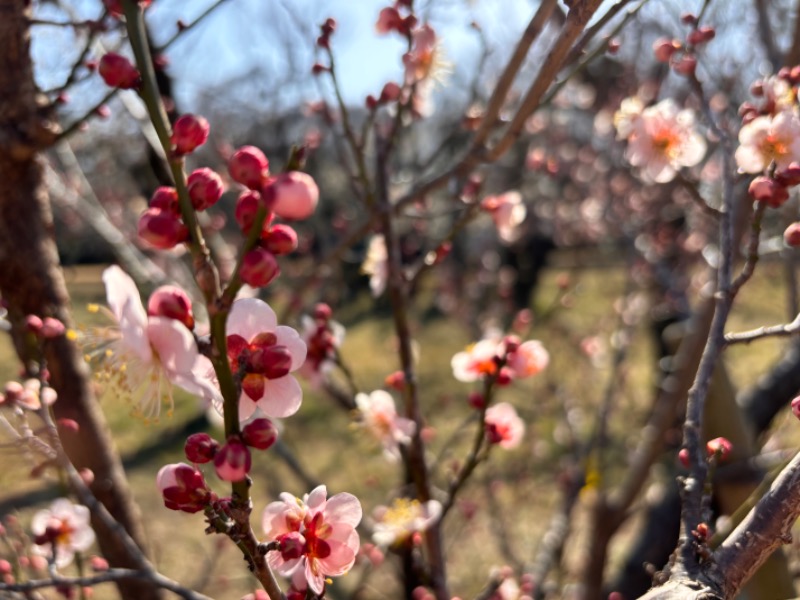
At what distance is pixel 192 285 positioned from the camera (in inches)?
119

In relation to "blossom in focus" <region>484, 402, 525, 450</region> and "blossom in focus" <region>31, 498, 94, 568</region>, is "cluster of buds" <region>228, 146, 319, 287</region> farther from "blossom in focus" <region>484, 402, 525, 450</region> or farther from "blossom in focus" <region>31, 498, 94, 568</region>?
"blossom in focus" <region>31, 498, 94, 568</region>

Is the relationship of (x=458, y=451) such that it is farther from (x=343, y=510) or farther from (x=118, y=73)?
(x=118, y=73)

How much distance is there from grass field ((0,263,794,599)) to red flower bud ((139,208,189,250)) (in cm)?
244

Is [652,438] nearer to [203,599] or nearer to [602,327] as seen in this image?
[203,599]

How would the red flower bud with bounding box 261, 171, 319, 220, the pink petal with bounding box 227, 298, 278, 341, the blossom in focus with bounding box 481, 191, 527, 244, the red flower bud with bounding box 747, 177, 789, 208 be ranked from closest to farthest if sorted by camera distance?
the red flower bud with bounding box 261, 171, 319, 220 → the pink petal with bounding box 227, 298, 278, 341 → the red flower bud with bounding box 747, 177, 789, 208 → the blossom in focus with bounding box 481, 191, 527, 244

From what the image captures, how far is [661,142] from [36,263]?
1.45 metres

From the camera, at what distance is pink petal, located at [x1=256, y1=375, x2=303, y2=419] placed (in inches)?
32.5

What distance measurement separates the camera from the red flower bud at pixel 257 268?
64 cm

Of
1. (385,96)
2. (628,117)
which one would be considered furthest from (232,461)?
(628,117)

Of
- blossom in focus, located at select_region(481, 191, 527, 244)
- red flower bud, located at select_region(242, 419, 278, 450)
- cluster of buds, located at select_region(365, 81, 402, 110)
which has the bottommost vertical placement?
red flower bud, located at select_region(242, 419, 278, 450)

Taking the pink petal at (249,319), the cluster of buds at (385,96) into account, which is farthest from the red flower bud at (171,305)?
the cluster of buds at (385,96)

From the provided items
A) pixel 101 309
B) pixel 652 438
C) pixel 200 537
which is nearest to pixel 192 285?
pixel 652 438

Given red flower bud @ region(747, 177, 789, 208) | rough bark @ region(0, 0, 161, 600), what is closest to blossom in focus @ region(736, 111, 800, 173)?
red flower bud @ region(747, 177, 789, 208)

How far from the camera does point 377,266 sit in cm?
209
